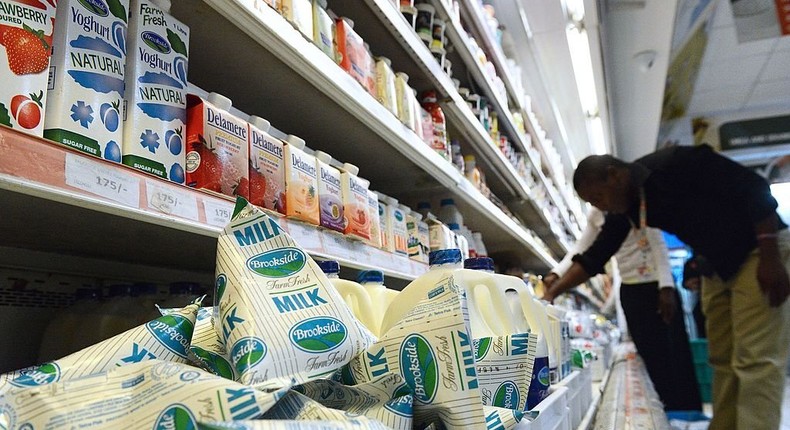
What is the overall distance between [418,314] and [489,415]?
147 mm

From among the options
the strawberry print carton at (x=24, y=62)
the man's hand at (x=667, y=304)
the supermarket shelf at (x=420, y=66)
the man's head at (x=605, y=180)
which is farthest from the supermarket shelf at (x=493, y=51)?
the strawberry print carton at (x=24, y=62)

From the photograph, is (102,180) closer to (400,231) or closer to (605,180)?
(400,231)

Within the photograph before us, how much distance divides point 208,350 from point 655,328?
10.0ft

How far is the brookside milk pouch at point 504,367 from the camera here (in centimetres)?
81

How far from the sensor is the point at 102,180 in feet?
2.20

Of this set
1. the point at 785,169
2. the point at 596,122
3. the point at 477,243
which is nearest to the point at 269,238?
the point at 477,243

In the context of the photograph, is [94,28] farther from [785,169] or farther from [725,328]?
[785,169]

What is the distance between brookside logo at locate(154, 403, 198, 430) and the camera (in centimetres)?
44

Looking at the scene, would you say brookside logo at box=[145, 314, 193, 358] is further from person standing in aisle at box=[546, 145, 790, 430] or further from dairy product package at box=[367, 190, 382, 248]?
person standing in aisle at box=[546, 145, 790, 430]

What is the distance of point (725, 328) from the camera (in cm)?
250

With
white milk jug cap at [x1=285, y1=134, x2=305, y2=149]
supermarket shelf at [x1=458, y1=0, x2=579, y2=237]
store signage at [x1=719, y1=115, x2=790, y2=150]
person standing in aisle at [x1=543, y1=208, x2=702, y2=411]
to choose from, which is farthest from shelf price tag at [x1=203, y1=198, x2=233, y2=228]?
store signage at [x1=719, y1=115, x2=790, y2=150]

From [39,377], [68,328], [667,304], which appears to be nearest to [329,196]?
[68,328]

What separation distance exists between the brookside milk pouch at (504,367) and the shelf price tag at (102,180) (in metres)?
0.52

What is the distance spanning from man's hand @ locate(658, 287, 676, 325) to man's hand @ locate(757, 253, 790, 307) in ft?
2.32
